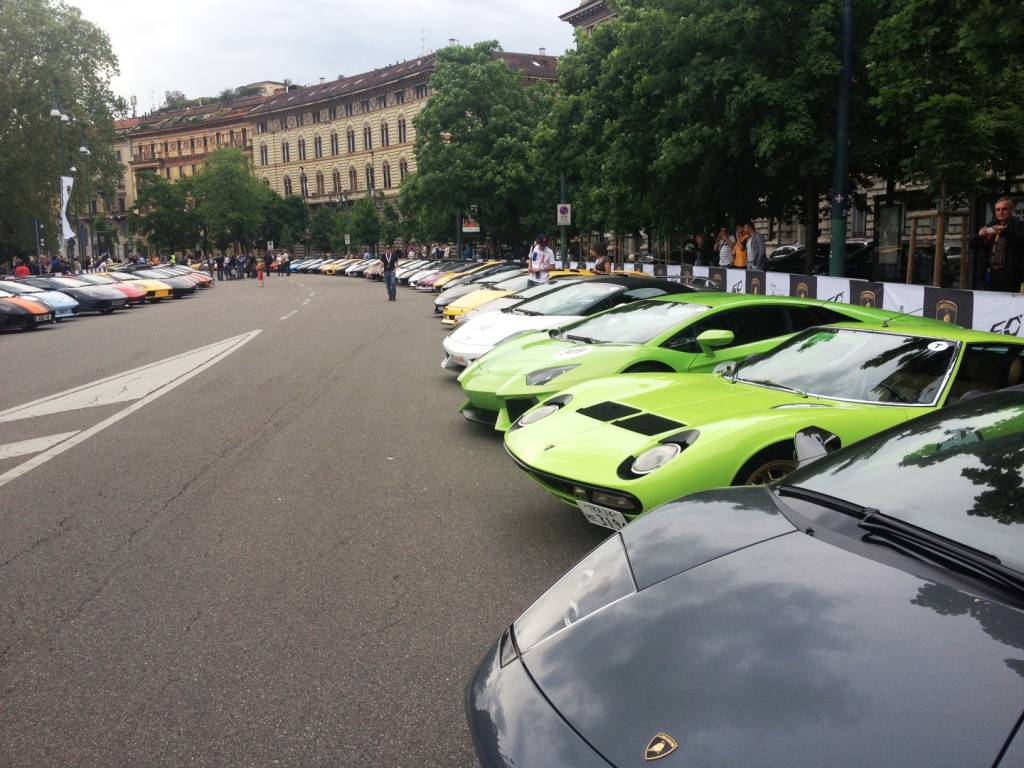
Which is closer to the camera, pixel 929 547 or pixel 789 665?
pixel 789 665

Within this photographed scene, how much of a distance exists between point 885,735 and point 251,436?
23.7 ft

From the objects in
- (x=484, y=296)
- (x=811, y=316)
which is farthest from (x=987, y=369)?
(x=484, y=296)

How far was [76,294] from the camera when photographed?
2928 cm

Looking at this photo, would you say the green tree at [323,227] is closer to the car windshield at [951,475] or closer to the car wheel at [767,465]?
the car wheel at [767,465]

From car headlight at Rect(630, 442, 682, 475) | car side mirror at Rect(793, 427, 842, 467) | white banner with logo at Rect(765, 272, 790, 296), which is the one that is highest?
car side mirror at Rect(793, 427, 842, 467)

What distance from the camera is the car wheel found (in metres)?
4.67

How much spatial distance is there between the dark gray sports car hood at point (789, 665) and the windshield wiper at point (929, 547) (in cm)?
10

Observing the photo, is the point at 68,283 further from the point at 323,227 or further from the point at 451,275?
the point at 323,227

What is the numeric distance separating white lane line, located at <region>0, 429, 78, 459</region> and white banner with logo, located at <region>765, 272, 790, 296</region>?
11.7 meters

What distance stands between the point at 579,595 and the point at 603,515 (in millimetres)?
2123

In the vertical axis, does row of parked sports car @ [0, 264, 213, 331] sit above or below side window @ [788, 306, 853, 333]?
below

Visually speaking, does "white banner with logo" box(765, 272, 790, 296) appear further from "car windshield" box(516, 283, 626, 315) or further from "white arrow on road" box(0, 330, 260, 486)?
"white arrow on road" box(0, 330, 260, 486)

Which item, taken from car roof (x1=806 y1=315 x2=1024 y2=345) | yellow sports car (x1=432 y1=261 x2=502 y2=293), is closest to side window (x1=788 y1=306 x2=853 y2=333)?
car roof (x1=806 y1=315 x2=1024 y2=345)

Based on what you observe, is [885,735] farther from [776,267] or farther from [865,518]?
[776,267]
